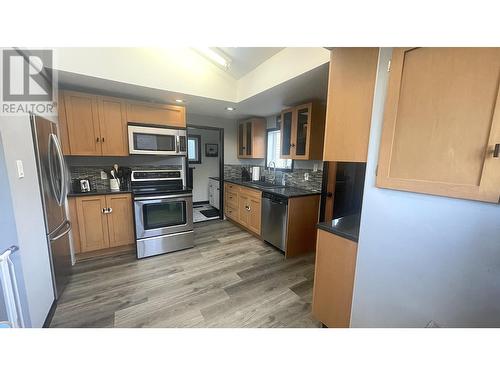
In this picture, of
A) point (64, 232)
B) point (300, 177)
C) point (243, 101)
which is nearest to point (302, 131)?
point (300, 177)

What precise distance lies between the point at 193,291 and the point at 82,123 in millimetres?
2471

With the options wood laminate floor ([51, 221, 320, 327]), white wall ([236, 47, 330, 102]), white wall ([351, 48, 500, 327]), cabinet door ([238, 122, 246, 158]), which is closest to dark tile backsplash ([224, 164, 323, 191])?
cabinet door ([238, 122, 246, 158])

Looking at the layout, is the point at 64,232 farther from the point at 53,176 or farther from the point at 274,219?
the point at 274,219

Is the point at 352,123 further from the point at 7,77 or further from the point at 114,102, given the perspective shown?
the point at 114,102

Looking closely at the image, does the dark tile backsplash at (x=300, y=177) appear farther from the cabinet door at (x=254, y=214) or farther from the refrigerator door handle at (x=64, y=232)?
the refrigerator door handle at (x=64, y=232)

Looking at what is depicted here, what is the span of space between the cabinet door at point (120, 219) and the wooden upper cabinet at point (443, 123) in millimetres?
2923

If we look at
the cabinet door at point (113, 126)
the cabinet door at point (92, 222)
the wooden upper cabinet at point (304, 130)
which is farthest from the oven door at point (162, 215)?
the wooden upper cabinet at point (304, 130)

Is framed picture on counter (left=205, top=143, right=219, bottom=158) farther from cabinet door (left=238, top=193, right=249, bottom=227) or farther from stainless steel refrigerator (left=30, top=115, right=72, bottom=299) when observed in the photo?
stainless steel refrigerator (left=30, top=115, right=72, bottom=299)

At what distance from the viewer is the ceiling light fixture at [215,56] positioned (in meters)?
2.23

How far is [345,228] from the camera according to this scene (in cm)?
138
